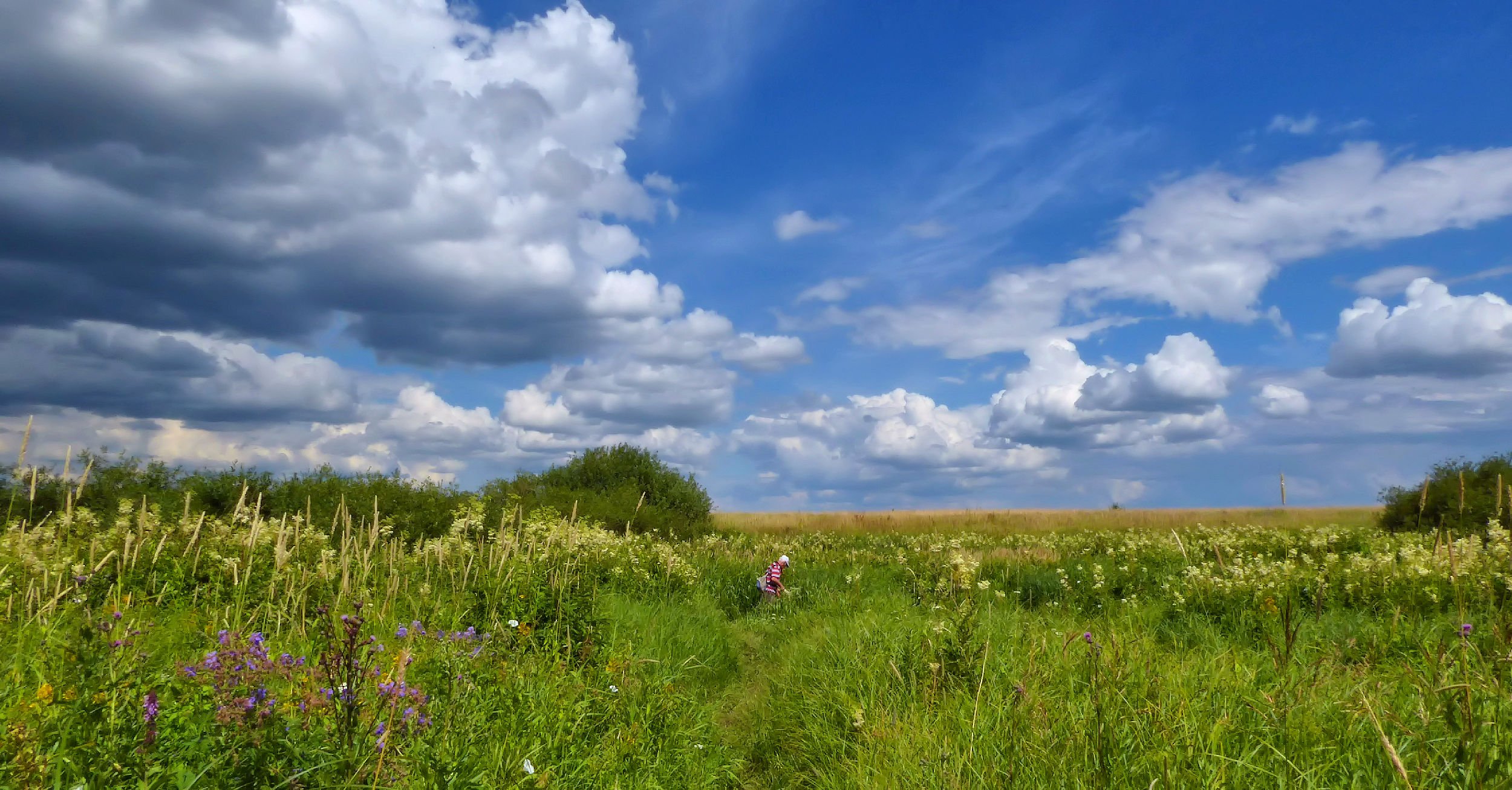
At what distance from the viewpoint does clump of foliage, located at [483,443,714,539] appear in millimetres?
28062

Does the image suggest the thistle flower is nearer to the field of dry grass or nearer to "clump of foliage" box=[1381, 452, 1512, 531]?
"clump of foliage" box=[1381, 452, 1512, 531]

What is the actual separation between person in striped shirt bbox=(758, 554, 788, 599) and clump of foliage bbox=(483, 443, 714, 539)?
13.5m

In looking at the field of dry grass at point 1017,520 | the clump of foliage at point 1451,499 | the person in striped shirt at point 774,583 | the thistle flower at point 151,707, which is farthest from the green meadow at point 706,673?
the field of dry grass at point 1017,520

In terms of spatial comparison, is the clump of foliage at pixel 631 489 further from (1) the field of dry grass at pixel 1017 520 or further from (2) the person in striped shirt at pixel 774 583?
(2) the person in striped shirt at pixel 774 583

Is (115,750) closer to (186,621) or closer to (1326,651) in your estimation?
(186,621)

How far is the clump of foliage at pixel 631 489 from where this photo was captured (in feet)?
92.1

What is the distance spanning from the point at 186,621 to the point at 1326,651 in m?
9.35

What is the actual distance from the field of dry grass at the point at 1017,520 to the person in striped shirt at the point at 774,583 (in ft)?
57.0

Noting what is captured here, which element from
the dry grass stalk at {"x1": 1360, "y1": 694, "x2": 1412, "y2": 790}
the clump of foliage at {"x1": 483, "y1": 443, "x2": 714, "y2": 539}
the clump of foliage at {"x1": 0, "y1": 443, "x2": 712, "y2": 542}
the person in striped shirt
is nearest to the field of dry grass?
the clump of foliage at {"x1": 483, "y1": 443, "x2": 714, "y2": 539}

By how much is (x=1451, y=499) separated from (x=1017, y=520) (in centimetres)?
2333

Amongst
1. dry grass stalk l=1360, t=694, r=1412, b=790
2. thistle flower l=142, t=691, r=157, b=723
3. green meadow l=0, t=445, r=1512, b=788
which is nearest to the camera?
dry grass stalk l=1360, t=694, r=1412, b=790

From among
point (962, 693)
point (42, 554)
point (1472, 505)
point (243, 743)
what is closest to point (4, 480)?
point (42, 554)

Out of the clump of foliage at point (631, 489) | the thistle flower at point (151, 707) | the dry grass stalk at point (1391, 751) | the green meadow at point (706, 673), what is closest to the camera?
the dry grass stalk at point (1391, 751)

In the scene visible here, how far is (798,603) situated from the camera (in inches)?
529
